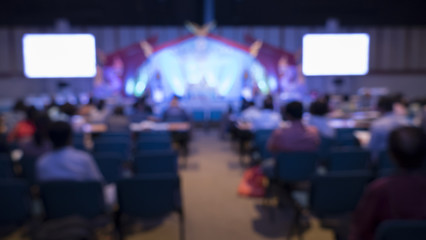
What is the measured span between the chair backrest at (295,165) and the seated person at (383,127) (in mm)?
889

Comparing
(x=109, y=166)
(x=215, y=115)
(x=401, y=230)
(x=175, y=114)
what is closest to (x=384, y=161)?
(x=401, y=230)

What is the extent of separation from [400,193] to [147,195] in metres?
1.81

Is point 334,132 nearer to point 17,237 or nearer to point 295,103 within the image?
point 295,103

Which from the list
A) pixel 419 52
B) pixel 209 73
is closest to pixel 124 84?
pixel 209 73

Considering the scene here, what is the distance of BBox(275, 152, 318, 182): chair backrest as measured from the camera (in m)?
3.60

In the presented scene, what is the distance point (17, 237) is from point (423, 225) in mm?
3413

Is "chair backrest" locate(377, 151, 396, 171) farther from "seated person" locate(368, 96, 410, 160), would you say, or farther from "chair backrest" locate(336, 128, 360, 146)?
"chair backrest" locate(336, 128, 360, 146)

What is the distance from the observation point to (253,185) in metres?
4.66

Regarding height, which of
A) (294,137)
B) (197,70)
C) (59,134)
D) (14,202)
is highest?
(197,70)

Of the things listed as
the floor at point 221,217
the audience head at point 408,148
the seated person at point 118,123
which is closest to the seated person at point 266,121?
the floor at point 221,217

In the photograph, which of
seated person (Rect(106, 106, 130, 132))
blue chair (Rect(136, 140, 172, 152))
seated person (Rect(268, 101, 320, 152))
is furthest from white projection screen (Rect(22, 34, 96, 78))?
seated person (Rect(268, 101, 320, 152))

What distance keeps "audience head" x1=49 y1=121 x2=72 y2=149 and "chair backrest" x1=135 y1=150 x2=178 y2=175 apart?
105 cm

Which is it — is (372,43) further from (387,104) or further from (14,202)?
(14,202)

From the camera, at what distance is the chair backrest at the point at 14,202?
2646 mm
